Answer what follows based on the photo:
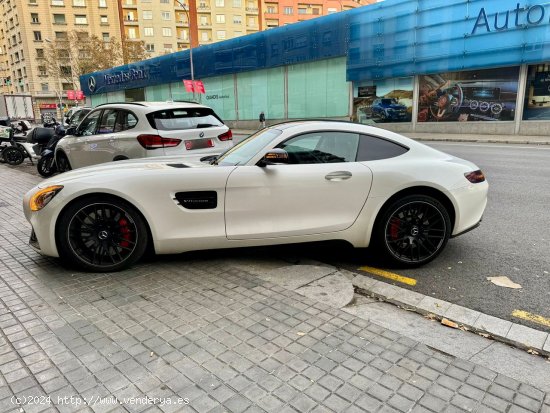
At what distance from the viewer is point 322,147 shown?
4.41 metres

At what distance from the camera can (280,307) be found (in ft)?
11.3

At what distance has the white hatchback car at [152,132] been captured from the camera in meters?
7.54

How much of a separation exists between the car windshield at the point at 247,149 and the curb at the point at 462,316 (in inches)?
62.3

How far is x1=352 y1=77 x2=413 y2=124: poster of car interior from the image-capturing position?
25203 mm

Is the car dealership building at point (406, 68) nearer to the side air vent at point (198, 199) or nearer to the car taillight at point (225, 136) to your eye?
the car taillight at point (225, 136)

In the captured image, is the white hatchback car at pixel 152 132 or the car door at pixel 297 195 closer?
the car door at pixel 297 195

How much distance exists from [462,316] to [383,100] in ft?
80.3

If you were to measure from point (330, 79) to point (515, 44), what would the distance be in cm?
1111

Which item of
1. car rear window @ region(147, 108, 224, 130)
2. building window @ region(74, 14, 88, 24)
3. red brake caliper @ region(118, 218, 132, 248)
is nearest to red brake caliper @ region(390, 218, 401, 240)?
red brake caliper @ region(118, 218, 132, 248)

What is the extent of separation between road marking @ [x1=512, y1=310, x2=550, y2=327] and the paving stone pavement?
983mm

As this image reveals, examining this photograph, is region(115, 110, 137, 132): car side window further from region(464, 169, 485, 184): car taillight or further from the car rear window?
region(464, 169, 485, 184): car taillight

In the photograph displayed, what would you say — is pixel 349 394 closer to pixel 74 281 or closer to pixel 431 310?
pixel 431 310

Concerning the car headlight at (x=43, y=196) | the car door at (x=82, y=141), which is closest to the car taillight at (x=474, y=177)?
the car headlight at (x=43, y=196)

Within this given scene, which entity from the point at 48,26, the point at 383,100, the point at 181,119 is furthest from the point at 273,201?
the point at 48,26
